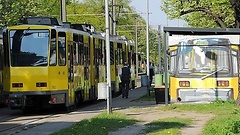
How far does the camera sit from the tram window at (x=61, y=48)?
24.4 m

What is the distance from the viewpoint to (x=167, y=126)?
17688 mm

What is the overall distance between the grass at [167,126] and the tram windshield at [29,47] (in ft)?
20.7

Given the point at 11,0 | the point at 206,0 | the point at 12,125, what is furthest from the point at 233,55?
the point at 11,0

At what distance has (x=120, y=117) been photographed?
68.2ft

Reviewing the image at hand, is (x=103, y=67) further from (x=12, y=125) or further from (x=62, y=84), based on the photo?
(x=12, y=125)

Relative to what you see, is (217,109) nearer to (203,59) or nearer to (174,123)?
(203,59)

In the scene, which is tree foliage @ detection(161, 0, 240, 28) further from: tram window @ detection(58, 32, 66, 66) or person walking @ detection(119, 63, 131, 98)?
tram window @ detection(58, 32, 66, 66)

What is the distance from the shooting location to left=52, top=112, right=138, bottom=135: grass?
16.7m

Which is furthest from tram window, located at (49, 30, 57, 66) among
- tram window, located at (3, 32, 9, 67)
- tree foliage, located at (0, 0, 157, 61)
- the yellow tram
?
tree foliage, located at (0, 0, 157, 61)

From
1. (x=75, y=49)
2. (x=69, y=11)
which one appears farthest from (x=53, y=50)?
(x=69, y=11)

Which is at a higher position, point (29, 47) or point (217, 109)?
point (29, 47)

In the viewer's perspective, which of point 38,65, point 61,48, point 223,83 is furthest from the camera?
point 223,83

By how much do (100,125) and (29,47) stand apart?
7006mm

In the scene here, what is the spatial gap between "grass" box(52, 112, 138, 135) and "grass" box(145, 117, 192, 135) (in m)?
0.92
